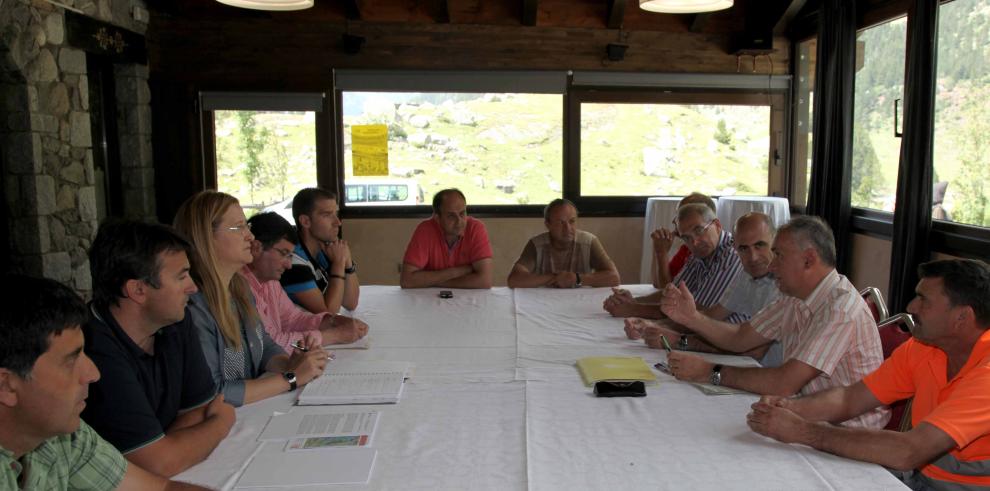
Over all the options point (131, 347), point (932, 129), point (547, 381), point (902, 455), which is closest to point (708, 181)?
point (932, 129)

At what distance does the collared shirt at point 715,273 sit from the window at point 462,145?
2.84 meters

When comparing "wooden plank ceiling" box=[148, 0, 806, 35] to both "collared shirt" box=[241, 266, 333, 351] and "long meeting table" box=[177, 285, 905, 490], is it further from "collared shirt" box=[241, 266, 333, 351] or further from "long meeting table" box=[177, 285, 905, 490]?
"long meeting table" box=[177, 285, 905, 490]

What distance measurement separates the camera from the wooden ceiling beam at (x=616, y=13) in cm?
582

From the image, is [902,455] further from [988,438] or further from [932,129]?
[932,129]

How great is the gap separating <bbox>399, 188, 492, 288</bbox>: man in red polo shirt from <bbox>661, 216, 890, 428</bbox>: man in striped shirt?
6.24ft

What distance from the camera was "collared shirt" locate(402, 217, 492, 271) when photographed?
416cm

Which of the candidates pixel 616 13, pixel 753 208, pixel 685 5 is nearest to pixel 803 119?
pixel 753 208

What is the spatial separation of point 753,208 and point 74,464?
5030 millimetres

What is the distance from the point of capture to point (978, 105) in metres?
4.05

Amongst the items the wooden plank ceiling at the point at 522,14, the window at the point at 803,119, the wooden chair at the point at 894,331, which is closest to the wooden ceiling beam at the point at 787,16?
the wooden plank ceiling at the point at 522,14

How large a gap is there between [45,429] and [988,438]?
1964 millimetres

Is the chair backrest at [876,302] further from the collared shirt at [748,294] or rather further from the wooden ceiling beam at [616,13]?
the wooden ceiling beam at [616,13]

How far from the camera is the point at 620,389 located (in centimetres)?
214

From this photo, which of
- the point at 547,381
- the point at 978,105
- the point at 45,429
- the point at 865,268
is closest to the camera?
the point at 45,429
